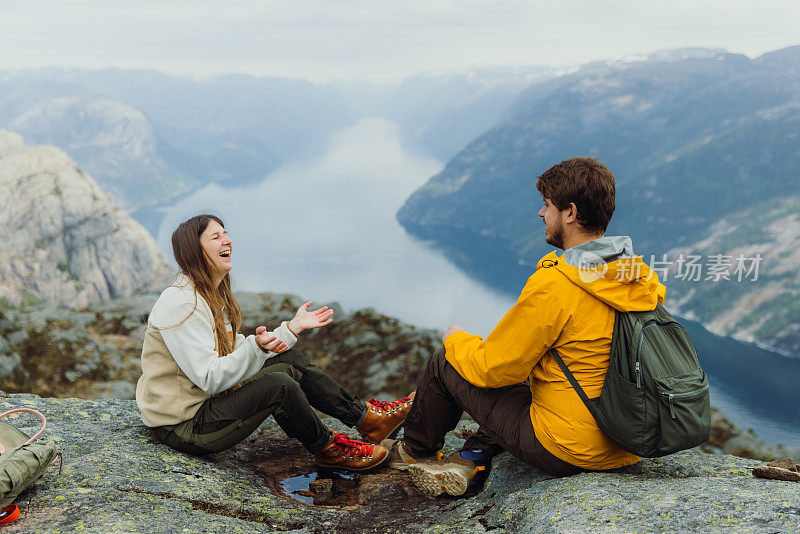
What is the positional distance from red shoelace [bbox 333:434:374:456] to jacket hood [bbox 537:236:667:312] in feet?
10.3

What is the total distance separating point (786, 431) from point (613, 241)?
121m

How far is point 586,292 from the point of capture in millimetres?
4195

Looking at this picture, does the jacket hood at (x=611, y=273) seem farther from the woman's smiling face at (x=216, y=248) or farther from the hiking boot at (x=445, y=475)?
the woman's smiling face at (x=216, y=248)

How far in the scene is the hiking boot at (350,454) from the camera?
19.8 ft

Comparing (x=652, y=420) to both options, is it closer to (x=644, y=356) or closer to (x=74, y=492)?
(x=644, y=356)

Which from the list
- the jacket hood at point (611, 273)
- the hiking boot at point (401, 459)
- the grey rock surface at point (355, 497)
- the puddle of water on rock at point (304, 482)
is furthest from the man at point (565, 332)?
the puddle of water on rock at point (304, 482)

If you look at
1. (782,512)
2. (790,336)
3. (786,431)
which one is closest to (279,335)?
(782,512)

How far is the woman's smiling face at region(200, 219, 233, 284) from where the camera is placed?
530 centimetres

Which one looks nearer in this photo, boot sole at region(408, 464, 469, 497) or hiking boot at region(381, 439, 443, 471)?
boot sole at region(408, 464, 469, 497)

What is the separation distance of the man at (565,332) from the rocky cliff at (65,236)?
17313 cm

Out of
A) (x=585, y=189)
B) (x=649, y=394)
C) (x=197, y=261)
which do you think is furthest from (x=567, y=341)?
(x=197, y=261)

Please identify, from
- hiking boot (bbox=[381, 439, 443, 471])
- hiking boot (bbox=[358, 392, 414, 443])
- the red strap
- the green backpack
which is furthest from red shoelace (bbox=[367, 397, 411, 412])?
the red strap

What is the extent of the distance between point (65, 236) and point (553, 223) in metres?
184

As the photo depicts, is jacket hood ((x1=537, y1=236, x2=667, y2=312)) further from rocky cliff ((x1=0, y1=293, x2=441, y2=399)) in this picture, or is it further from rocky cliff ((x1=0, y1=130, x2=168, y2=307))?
rocky cliff ((x1=0, y1=130, x2=168, y2=307))
